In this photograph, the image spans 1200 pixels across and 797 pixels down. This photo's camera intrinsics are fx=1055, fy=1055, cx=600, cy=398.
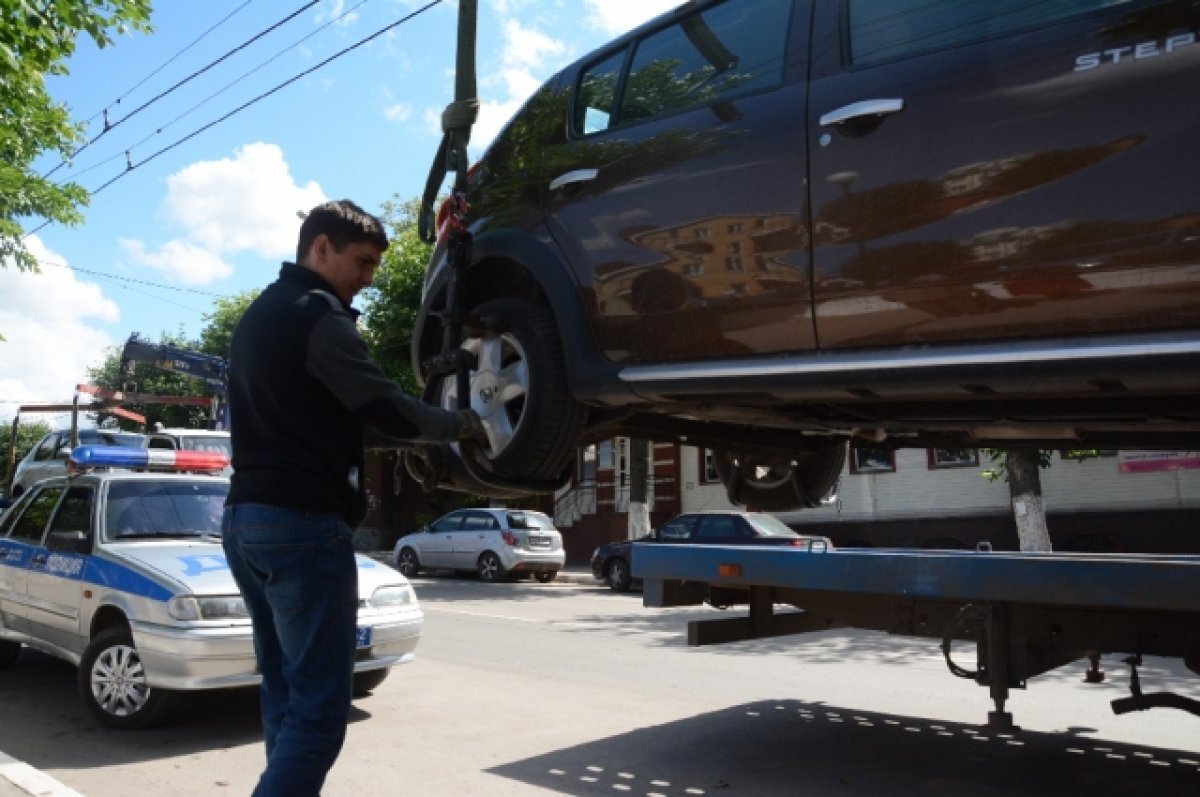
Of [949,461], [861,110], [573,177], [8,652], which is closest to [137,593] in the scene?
[8,652]

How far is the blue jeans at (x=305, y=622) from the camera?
2363mm

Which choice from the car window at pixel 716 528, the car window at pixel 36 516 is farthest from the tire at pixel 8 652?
the car window at pixel 716 528

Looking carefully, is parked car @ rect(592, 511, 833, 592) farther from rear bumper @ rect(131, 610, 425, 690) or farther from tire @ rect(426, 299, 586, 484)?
tire @ rect(426, 299, 586, 484)

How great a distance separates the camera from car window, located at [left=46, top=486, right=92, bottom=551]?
672 cm

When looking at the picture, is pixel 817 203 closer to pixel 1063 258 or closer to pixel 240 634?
pixel 1063 258

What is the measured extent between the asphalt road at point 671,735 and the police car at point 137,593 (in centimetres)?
34

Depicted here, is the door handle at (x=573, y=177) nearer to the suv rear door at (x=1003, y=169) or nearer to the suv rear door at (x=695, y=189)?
the suv rear door at (x=695, y=189)

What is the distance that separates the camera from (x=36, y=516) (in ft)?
25.0

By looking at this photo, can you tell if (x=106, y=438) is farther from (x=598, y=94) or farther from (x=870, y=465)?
(x=598, y=94)

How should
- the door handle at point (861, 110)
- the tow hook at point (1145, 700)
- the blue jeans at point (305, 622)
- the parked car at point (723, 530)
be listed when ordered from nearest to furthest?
1. the blue jeans at point (305, 622)
2. the door handle at point (861, 110)
3. the tow hook at point (1145, 700)
4. the parked car at point (723, 530)

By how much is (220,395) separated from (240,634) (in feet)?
44.4

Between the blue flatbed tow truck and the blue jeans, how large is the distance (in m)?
2.44

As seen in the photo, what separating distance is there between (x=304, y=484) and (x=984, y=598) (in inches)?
105

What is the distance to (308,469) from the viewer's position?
2480 mm
